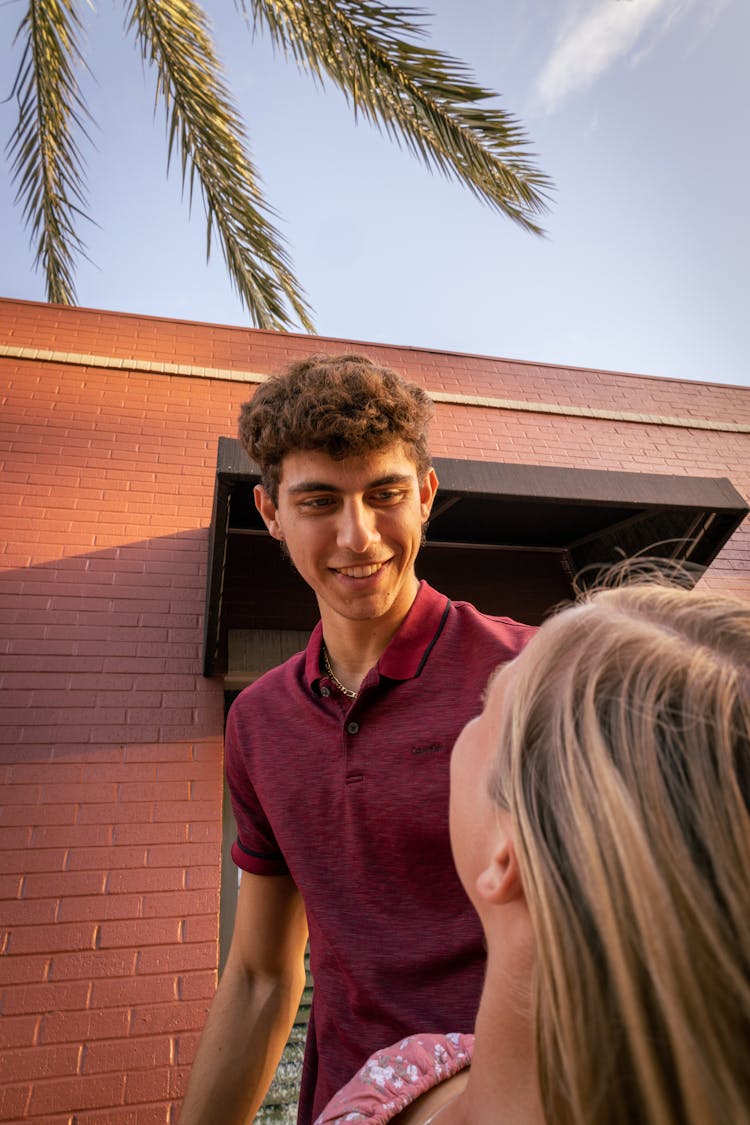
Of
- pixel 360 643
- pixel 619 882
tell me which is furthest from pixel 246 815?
A: pixel 619 882

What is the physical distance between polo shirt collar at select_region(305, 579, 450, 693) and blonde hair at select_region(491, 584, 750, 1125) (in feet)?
2.91

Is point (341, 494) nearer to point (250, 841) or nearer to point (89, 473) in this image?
point (250, 841)

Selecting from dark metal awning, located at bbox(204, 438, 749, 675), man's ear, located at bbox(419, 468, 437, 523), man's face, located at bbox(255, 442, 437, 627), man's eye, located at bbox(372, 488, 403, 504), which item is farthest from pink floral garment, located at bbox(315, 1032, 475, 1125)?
dark metal awning, located at bbox(204, 438, 749, 675)

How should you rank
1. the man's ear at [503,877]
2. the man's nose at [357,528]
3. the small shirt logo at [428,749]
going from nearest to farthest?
the man's ear at [503,877] < the small shirt logo at [428,749] < the man's nose at [357,528]

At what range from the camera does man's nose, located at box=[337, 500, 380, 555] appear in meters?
1.71

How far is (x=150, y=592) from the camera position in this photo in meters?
4.10

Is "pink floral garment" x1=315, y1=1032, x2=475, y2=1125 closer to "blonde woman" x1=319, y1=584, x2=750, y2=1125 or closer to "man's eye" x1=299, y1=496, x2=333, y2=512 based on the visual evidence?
"blonde woman" x1=319, y1=584, x2=750, y2=1125

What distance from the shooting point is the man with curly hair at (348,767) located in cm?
134

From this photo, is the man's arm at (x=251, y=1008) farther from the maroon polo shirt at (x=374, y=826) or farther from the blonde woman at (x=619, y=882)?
the blonde woman at (x=619, y=882)

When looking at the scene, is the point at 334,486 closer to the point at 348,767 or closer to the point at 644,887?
the point at 348,767

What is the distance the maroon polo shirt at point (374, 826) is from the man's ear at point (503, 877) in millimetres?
655

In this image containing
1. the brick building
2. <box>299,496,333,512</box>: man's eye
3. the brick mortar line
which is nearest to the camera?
<box>299,496,333,512</box>: man's eye

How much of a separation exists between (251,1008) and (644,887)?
4.20ft

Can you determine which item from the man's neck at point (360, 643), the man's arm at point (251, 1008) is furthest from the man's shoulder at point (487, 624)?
the man's arm at point (251, 1008)
